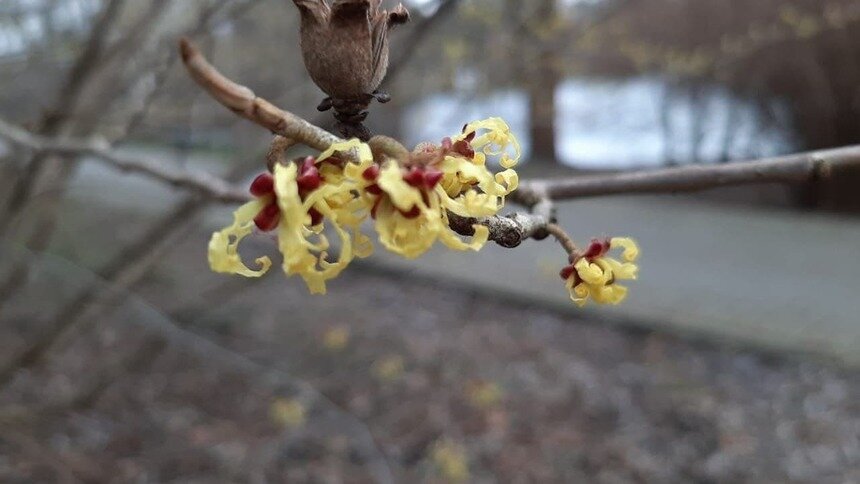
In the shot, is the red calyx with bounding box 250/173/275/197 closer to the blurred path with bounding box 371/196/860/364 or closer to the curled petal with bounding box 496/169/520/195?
the curled petal with bounding box 496/169/520/195

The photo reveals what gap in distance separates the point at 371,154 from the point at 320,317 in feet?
15.8

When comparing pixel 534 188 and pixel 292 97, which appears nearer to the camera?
pixel 534 188

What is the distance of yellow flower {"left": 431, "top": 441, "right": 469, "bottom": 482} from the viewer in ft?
10.7

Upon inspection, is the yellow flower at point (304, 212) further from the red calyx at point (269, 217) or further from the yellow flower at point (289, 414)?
the yellow flower at point (289, 414)

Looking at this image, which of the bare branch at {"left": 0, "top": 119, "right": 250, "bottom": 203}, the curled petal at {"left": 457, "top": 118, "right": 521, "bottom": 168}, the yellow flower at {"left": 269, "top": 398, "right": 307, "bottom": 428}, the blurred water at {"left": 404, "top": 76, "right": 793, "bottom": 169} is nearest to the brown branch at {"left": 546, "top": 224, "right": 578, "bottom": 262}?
the curled petal at {"left": 457, "top": 118, "right": 521, "bottom": 168}

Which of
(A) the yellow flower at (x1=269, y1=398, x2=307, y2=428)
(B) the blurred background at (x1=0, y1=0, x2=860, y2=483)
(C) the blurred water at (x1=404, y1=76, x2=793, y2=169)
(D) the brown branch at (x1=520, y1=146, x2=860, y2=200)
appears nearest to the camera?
(D) the brown branch at (x1=520, y1=146, x2=860, y2=200)

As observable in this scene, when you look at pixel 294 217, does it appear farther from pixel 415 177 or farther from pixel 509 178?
pixel 509 178

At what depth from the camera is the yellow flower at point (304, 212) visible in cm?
52

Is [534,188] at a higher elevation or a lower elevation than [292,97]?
higher

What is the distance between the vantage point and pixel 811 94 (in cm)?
719

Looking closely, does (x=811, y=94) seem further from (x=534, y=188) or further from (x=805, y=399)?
(x=534, y=188)

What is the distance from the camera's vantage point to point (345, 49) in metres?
0.58

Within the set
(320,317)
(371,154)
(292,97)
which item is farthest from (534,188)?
(320,317)

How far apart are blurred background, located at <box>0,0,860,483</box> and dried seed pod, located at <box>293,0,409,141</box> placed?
1.42 m
